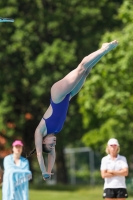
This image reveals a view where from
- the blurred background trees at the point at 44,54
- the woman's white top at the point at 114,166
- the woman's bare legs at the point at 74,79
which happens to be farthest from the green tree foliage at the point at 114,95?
the woman's bare legs at the point at 74,79

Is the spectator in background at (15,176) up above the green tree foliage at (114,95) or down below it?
below

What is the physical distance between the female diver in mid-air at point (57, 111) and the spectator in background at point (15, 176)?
3.83 metres

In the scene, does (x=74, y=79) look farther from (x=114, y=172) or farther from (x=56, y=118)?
(x=114, y=172)

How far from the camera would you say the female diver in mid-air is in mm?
8859

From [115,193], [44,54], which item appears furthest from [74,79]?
[44,54]

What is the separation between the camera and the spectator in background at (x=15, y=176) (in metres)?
12.9

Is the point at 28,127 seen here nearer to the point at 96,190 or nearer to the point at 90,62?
the point at 96,190

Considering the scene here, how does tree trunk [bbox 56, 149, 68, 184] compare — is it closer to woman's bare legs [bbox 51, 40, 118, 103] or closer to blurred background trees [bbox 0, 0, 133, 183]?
blurred background trees [bbox 0, 0, 133, 183]

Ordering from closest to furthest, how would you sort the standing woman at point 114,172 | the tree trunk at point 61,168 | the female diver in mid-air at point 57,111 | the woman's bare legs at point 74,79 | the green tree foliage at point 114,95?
1. the female diver in mid-air at point 57,111
2. the woman's bare legs at point 74,79
3. the standing woman at point 114,172
4. the green tree foliage at point 114,95
5. the tree trunk at point 61,168

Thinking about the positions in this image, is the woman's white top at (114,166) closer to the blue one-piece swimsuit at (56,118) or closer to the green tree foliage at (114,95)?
the blue one-piece swimsuit at (56,118)

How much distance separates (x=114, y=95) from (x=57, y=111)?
11177 mm

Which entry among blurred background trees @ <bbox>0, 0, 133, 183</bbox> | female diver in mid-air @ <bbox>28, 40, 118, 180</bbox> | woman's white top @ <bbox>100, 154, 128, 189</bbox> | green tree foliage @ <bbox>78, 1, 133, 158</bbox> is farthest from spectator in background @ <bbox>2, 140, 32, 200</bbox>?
blurred background trees @ <bbox>0, 0, 133, 183</bbox>

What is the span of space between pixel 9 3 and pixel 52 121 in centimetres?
1806

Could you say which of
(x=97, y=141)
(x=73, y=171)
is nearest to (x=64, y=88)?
(x=97, y=141)
